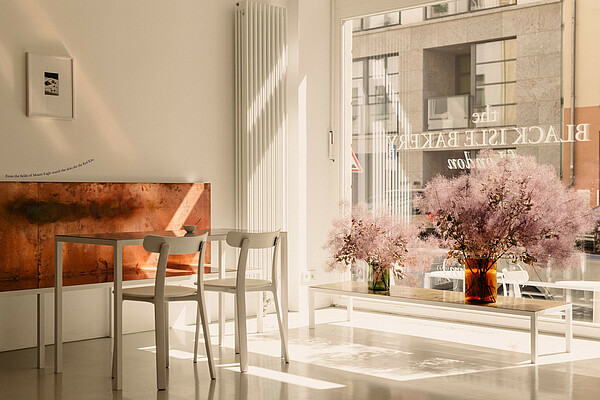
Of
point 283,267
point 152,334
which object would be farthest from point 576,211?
point 152,334

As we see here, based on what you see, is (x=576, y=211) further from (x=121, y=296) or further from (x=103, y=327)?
(x=103, y=327)

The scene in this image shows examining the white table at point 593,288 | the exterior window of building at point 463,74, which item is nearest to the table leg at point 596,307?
the white table at point 593,288

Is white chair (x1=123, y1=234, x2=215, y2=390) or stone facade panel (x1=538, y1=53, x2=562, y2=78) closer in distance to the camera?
white chair (x1=123, y1=234, x2=215, y2=390)

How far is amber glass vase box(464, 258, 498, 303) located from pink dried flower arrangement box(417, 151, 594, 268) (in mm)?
48

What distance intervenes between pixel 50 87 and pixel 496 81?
11.9 feet

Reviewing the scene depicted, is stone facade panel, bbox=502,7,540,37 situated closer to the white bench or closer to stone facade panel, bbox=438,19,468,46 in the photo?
stone facade panel, bbox=438,19,468,46

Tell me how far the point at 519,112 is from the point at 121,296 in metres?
3.63

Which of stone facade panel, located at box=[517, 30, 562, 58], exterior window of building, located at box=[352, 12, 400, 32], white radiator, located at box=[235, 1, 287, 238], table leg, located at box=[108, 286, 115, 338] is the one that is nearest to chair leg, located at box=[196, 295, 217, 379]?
table leg, located at box=[108, 286, 115, 338]

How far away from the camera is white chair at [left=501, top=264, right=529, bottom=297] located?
6074 mm

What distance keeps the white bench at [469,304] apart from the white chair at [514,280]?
0.59 metres

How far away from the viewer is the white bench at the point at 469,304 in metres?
4.91

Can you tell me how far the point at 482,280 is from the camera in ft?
16.9

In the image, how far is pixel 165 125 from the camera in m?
6.21

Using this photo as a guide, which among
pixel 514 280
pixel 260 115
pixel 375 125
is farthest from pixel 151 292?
pixel 375 125
